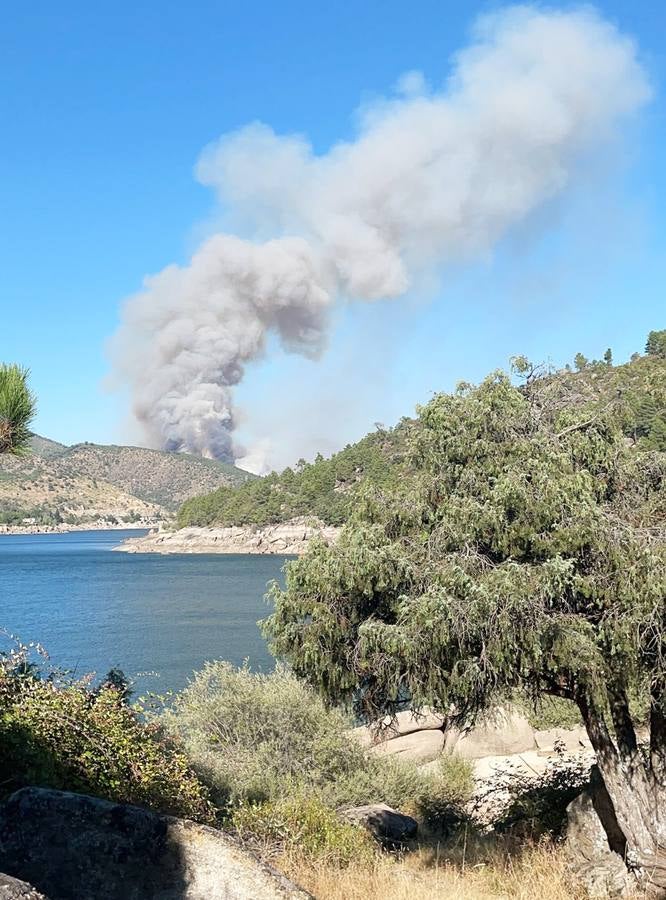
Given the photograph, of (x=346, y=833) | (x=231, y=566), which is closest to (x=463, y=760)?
(x=346, y=833)

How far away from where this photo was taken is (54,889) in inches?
135

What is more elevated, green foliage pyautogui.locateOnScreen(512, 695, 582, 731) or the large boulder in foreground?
the large boulder in foreground

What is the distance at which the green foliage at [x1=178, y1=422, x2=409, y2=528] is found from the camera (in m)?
113

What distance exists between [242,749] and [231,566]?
263ft

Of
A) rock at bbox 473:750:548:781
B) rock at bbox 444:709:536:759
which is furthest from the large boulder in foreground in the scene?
rock at bbox 444:709:536:759

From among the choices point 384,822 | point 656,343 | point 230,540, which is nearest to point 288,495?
point 230,540

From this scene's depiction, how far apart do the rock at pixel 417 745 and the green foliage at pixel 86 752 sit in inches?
445

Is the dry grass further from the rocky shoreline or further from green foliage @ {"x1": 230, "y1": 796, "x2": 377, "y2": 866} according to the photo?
the rocky shoreline

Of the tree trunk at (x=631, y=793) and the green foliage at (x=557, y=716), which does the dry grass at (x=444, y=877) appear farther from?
the green foliage at (x=557, y=716)

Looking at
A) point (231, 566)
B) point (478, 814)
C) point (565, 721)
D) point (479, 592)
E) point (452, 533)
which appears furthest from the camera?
point (231, 566)

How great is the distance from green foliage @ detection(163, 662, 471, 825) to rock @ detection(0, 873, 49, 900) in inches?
415

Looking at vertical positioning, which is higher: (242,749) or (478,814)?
(242,749)

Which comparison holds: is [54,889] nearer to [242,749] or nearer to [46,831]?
[46,831]

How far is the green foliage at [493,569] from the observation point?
6500 mm
